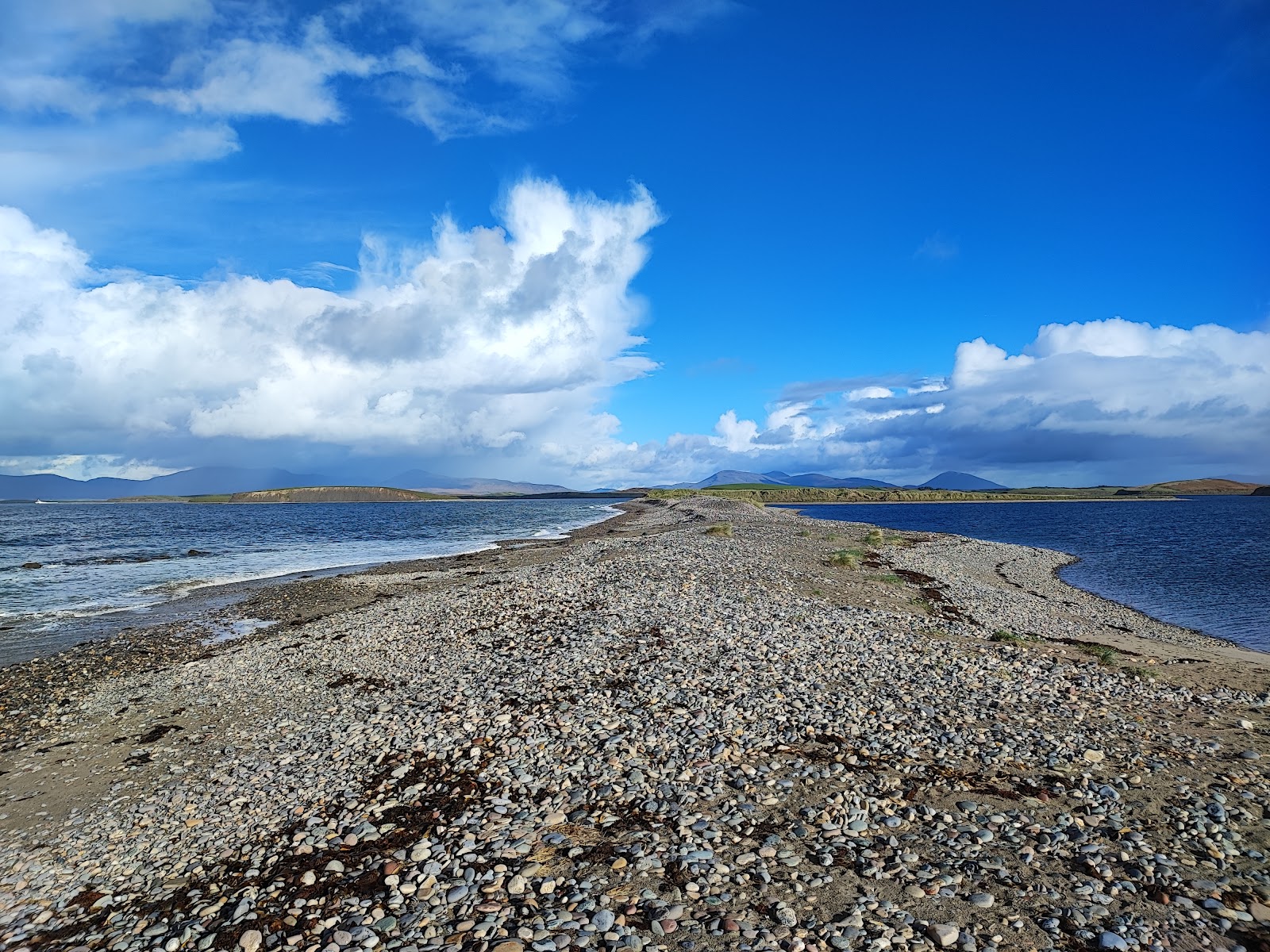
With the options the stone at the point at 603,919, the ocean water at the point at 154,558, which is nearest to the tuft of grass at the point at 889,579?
the stone at the point at 603,919

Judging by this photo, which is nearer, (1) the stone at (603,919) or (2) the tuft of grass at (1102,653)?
(1) the stone at (603,919)

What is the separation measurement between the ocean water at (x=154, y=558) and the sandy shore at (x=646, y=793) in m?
8.48

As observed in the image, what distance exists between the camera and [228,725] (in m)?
16.1

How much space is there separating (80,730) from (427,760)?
10828 mm

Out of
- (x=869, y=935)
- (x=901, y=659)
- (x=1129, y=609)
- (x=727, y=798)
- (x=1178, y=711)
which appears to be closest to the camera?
(x=869, y=935)

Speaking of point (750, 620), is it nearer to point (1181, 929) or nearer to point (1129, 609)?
point (1181, 929)

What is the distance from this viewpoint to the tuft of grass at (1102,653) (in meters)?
19.2

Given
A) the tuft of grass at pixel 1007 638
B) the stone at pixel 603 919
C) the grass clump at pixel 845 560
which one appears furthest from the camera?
the grass clump at pixel 845 560

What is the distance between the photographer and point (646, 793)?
11.0 meters

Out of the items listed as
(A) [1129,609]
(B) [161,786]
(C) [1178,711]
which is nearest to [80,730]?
(B) [161,786]

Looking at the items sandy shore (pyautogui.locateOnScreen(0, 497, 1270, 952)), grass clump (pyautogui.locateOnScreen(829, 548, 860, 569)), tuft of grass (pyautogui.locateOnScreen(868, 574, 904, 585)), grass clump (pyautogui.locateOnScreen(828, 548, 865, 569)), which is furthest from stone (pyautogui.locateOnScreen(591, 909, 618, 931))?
grass clump (pyautogui.locateOnScreen(828, 548, 865, 569))

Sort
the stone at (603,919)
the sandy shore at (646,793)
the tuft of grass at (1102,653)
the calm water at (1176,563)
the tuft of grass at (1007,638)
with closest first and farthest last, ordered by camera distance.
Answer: the stone at (603,919), the sandy shore at (646,793), the tuft of grass at (1102,653), the tuft of grass at (1007,638), the calm water at (1176,563)

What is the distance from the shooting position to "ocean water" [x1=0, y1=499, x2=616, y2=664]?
31.2 metres

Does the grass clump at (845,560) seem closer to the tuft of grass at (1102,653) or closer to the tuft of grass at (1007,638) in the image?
Result: the tuft of grass at (1007,638)
